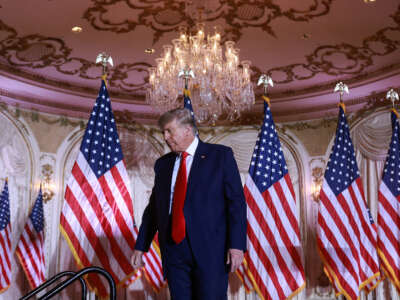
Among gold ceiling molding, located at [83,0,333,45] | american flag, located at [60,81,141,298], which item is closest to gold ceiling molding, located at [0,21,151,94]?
gold ceiling molding, located at [83,0,333,45]

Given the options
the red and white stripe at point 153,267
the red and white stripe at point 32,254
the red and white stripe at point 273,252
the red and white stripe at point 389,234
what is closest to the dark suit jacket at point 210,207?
the red and white stripe at point 273,252

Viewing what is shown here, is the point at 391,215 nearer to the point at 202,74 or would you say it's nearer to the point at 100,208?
the point at 202,74

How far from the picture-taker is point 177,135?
3.10 metres

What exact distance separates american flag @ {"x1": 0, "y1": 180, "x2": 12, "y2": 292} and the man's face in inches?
201

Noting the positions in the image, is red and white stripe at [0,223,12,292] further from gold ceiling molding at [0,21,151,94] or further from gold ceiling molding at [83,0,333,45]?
gold ceiling molding at [83,0,333,45]

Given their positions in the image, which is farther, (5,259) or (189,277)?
(5,259)

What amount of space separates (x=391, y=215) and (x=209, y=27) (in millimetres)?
3466

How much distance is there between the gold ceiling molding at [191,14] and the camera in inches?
233

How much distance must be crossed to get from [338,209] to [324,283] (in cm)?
334

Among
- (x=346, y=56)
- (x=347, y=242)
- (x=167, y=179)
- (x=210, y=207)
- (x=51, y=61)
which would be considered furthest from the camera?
(x=51, y=61)

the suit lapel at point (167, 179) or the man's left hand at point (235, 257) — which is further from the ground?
the suit lapel at point (167, 179)

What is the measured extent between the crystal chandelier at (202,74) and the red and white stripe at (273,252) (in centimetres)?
182

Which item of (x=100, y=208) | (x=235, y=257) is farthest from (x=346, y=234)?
(x=235, y=257)

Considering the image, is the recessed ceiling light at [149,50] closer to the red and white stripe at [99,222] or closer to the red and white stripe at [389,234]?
the red and white stripe at [99,222]
